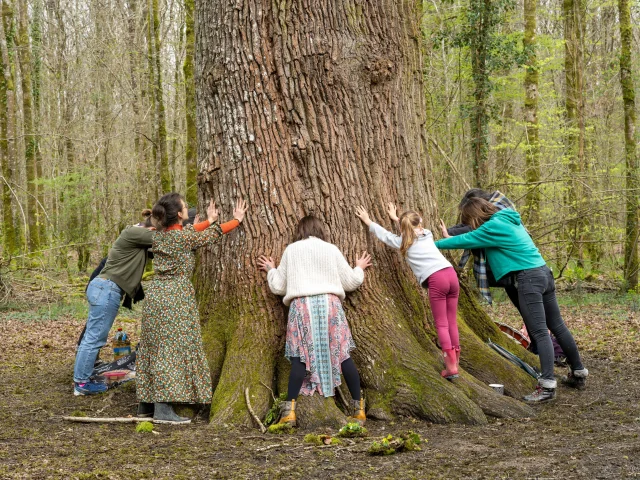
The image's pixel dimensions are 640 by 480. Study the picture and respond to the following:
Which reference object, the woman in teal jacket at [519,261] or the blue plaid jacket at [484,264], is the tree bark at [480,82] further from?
the woman in teal jacket at [519,261]

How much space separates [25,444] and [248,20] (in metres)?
3.79

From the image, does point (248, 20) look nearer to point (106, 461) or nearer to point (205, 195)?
point (205, 195)

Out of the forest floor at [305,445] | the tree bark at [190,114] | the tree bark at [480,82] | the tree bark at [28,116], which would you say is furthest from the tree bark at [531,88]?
the tree bark at [28,116]

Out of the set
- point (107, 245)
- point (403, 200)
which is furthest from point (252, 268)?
point (107, 245)

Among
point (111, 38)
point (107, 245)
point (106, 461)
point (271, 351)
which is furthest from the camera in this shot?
point (111, 38)

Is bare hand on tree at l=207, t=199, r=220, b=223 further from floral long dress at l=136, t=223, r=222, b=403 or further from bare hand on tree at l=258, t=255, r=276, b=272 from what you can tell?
bare hand on tree at l=258, t=255, r=276, b=272

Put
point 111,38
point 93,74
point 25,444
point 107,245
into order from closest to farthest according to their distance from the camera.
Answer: point 25,444, point 107,245, point 111,38, point 93,74

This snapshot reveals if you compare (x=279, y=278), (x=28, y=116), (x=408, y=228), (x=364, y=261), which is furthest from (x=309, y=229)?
(x=28, y=116)

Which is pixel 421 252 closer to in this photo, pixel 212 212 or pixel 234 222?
pixel 234 222

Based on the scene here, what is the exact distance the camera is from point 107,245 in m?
17.1

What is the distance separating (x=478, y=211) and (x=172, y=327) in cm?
289

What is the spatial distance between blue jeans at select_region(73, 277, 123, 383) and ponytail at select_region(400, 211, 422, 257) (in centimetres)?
287

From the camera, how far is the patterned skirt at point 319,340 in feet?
16.4

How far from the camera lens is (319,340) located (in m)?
5.02
